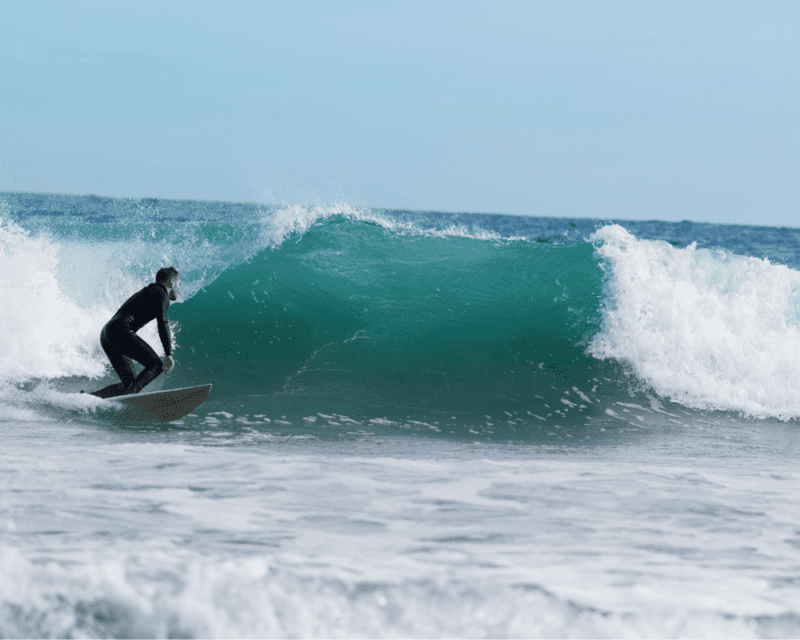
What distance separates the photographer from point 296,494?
4.08 m

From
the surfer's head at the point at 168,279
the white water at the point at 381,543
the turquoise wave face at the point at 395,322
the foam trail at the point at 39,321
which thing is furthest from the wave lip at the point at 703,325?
the foam trail at the point at 39,321

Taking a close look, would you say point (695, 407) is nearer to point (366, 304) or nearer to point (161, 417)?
point (366, 304)

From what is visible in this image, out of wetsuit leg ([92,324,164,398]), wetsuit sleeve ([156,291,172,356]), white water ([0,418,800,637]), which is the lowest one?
white water ([0,418,800,637])

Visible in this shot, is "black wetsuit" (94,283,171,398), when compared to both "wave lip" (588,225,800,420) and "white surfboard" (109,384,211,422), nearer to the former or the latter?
"white surfboard" (109,384,211,422)

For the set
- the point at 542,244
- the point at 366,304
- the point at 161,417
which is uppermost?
the point at 542,244

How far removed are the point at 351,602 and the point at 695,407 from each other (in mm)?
6059

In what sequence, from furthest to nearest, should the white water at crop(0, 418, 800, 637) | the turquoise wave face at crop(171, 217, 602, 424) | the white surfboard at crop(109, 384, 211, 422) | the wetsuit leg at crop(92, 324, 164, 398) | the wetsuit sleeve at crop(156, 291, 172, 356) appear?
the turquoise wave face at crop(171, 217, 602, 424)
the wetsuit leg at crop(92, 324, 164, 398)
the white surfboard at crop(109, 384, 211, 422)
the wetsuit sleeve at crop(156, 291, 172, 356)
the white water at crop(0, 418, 800, 637)

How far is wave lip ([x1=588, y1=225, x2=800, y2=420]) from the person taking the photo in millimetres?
8133

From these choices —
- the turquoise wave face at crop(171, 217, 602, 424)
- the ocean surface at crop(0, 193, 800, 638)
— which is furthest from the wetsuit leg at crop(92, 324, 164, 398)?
the turquoise wave face at crop(171, 217, 602, 424)

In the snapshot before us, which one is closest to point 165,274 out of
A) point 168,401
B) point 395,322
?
point 168,401

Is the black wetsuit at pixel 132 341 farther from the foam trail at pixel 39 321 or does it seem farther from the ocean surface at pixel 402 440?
the foam trail at pixel 39 321

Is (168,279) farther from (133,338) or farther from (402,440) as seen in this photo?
(402,440)

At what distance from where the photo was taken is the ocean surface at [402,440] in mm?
2723

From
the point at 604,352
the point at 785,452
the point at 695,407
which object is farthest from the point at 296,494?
the point at 604,352
